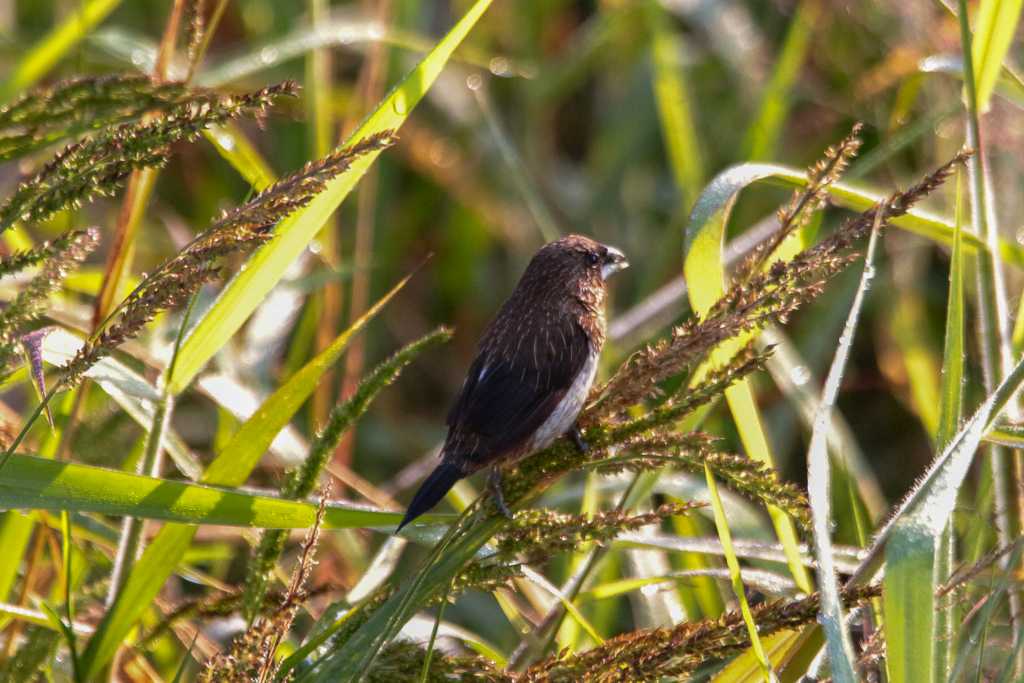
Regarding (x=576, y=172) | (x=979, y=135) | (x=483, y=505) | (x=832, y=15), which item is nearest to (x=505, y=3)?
(x=576, y=172)

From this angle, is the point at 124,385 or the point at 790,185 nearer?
the point at 124,385

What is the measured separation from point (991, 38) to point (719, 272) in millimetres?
663

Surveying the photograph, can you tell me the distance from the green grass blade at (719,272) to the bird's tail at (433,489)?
56 centimetres

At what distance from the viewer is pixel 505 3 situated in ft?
18.6

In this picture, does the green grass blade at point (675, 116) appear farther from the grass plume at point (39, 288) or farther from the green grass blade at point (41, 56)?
the grass plume at point (39, 288)

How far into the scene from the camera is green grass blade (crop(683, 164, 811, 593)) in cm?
209

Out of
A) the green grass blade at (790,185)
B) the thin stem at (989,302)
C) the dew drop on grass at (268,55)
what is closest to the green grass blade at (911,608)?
the thin stem at (989,302)

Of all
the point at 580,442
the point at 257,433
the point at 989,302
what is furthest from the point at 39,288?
the point at 989,302

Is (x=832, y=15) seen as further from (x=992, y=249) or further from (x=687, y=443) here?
(x=687, y=443)

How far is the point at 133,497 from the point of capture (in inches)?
69.9

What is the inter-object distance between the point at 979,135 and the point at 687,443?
888 mm

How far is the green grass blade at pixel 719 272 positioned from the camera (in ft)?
6.85

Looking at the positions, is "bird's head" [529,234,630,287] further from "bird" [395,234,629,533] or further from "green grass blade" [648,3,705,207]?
"green grass blade" [648,3,705,207]

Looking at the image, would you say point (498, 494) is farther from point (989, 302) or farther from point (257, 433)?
point (989, 302)
